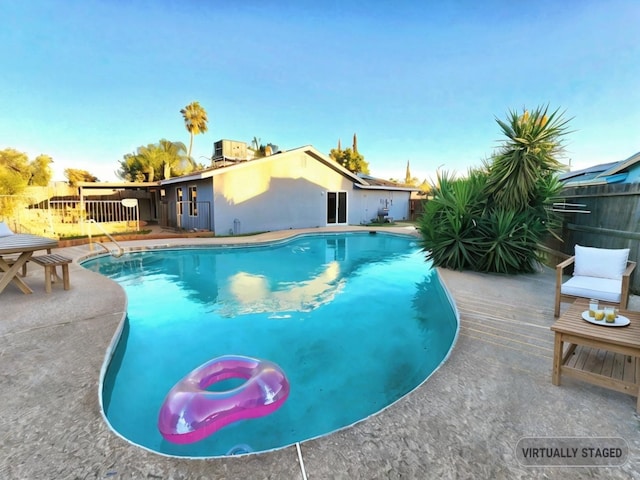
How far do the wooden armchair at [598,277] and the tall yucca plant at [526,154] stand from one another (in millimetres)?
2763

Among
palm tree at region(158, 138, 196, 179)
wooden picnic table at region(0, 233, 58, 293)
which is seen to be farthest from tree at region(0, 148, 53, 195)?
wooden picnic table at region(0, 233, 58, 293)

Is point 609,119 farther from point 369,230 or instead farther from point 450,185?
point 450,185

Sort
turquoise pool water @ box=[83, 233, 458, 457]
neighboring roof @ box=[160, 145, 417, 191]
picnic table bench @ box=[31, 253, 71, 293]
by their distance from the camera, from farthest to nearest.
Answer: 1. neighboring roof @ box=[160, 145, 417, 191]
2. picnic table bench @ box=[31, 253, 71, 293]
3. turquoise pool water @ box=[83, 233, 458, 457]

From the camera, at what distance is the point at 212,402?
2600 millimetres

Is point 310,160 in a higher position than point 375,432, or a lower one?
higher

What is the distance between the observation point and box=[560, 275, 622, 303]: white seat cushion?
12.5ft

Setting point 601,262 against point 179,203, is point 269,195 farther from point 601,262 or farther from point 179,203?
point 601,262

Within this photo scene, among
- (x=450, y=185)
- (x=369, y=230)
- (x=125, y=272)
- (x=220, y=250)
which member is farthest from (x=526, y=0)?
(x=125, y=272)

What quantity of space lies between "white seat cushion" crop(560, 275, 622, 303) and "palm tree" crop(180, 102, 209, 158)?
105ft

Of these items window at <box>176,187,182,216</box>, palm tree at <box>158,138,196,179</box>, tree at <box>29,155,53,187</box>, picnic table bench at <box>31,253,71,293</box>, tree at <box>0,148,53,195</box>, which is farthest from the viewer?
palm tree at <box>158,138,196,179</box>

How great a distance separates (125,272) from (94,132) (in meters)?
18.7

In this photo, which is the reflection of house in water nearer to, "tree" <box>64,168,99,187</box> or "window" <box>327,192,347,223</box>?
"window" <box>327,192,347,223</box>

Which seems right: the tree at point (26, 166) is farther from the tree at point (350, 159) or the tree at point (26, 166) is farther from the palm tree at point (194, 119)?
the tree at point (350, 159)

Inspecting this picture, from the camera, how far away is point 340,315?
5.73m
